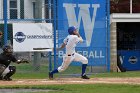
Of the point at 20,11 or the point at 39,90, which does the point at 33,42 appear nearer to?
the point at 20,11

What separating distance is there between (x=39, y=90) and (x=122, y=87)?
2415mm

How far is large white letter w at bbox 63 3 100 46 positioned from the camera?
20.8 metres

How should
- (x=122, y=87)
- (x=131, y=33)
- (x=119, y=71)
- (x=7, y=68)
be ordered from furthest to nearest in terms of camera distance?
1. (x=131, y=33)
2. (x=119, y=71)
3. (x=7, y=68)
4. (x=122, y=87)

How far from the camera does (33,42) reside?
19.7 metres

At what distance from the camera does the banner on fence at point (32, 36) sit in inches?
772

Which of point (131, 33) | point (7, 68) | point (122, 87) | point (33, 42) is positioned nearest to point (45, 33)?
point (33, 42)

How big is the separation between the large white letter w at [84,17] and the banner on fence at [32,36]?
1421 mm

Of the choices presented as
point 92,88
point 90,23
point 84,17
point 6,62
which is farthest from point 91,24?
point 92,88

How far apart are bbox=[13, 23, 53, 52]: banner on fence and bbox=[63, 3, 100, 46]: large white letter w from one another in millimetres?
1421

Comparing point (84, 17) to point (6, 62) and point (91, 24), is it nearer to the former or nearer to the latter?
point (91, 24)

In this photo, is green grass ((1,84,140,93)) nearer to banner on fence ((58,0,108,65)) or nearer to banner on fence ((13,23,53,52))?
banner on fence ((13,23,53,52))

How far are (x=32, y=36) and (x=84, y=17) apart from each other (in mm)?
2619

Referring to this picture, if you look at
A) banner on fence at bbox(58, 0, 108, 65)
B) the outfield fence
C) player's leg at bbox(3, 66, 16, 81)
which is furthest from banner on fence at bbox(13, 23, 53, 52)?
player's leg at bbox(3, 66, 16, 81)

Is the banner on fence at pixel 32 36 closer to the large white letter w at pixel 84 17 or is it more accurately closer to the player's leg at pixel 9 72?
the large white letter w at pixel 84 17
